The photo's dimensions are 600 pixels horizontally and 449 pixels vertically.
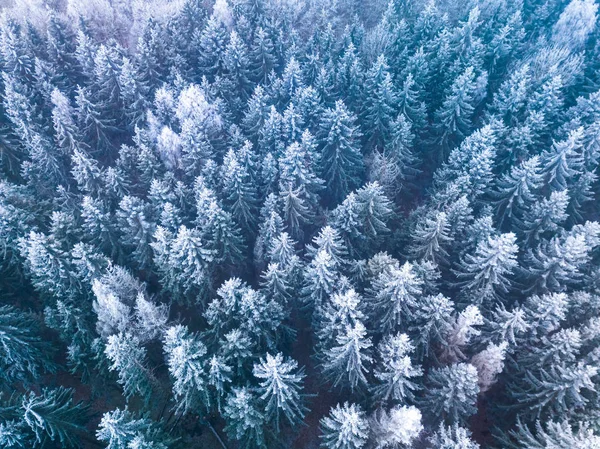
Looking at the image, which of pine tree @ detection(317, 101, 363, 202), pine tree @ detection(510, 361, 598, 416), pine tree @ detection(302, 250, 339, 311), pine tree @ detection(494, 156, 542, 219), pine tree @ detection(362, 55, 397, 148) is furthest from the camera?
pine tree @ detection(362, 55, 397, 148)

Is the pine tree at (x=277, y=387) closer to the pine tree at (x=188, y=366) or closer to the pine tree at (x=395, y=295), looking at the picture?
the pine tree at (x=188, y=366)

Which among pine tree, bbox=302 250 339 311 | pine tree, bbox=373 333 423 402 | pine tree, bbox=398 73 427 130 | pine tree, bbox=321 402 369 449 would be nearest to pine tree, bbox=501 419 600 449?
pine tree, bbox=373 333 423 402

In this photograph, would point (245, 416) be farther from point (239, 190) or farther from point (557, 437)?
point (239, 190)

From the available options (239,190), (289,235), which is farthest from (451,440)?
(239,190)

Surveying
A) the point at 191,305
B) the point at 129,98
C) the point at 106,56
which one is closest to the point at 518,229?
the point at 191,305

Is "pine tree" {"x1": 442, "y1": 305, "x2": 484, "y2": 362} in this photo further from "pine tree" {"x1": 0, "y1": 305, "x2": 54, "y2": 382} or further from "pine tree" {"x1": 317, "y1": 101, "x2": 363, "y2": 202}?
"pine tree" {"x1": 0, "y1": 305, "x2": 54, "y2": 382}

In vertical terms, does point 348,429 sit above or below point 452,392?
below
